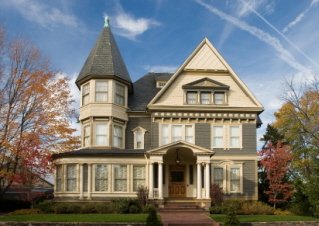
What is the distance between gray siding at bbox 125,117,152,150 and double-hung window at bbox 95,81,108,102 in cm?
260

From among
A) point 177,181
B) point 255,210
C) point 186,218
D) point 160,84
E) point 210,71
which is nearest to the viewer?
point 186,218

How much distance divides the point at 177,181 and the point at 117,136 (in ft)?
17.2

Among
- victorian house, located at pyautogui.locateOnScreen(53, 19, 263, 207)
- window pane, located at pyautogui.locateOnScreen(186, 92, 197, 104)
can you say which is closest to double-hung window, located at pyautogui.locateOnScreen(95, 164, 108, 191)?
victorian house, located at pyautogui.locateOnScreen(53, 19, 263, 207)

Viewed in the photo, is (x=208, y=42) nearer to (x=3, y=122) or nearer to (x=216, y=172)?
(x=216, y=172)

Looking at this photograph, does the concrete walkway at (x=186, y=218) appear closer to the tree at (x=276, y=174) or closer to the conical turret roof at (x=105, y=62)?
the tree at (x=276, y=174)

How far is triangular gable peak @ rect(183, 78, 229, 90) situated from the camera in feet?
104

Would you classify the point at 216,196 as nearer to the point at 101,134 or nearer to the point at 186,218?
the point at 186,218

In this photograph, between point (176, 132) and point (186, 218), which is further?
point (176, 132)

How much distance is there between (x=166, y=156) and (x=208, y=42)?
901cm

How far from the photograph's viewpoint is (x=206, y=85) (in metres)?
32.1

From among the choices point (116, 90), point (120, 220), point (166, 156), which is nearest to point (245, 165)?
point (166, 156)

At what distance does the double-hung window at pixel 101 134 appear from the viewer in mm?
30688

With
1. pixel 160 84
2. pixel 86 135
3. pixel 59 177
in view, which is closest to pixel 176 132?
pixel 160 84

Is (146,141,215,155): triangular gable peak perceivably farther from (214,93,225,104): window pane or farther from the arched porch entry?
(214,93,225,104): window pane
